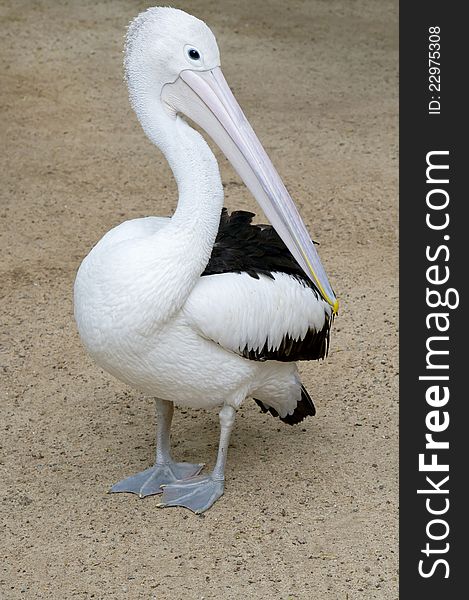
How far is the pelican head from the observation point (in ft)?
12.0

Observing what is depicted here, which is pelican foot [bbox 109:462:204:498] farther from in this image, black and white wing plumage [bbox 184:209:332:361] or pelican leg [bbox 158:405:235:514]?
black and white wing plumage [bbox 184:209:332:361]

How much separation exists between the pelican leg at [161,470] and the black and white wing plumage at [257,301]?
0.56m

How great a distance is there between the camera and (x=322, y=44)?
9586mm

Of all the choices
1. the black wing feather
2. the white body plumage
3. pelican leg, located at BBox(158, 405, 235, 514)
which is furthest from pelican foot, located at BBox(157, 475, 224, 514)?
the black wing feather

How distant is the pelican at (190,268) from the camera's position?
3650mm

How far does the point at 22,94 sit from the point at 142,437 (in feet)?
14.2

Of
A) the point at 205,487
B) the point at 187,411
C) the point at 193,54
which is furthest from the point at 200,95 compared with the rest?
the point at 187,411

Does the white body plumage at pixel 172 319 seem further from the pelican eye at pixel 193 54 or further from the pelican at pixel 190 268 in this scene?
the pelican eye at pixel 193 54

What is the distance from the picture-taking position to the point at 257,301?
150 inches

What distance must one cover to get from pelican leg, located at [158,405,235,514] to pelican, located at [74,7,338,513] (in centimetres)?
6

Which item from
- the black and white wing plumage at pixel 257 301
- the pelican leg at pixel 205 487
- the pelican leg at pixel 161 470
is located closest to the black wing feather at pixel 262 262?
the black and white wing plumage at pixel 257 301

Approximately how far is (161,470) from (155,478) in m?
0.06

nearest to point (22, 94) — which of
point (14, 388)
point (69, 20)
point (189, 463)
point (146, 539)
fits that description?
point (69, 20)

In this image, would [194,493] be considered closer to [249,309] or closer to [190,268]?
[249,309]
